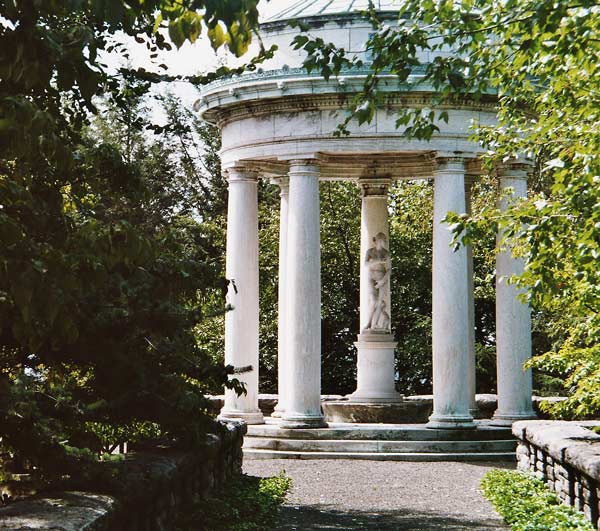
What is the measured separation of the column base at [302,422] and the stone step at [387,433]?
0.15 metres

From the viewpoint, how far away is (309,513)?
65.8 feet

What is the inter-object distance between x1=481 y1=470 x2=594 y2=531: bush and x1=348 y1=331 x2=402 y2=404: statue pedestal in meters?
9.05

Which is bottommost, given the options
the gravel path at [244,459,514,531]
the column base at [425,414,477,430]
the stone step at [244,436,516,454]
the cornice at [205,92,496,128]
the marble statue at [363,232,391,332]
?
the gravel path at [244,459,514,531]

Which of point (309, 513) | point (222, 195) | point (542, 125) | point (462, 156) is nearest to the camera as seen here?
point (542, 125)

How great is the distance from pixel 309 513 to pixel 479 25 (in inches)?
A: 371

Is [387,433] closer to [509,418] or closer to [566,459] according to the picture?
[509,418]

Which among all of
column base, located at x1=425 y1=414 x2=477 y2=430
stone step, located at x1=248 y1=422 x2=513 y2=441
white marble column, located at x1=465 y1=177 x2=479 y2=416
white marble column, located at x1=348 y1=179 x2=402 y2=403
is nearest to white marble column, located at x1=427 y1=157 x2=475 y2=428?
column base, located at x1=425 y1=414 x2=477 y2=430

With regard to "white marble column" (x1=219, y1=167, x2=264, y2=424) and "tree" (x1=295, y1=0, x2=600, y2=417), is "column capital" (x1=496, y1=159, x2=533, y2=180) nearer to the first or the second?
"white marble column" (x1=219, y1=167, x2=264, y2=424)

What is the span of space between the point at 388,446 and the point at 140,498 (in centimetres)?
1640

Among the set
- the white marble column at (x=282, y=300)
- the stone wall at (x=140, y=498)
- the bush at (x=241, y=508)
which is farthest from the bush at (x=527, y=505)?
the white marble column at (x=282, y=300)

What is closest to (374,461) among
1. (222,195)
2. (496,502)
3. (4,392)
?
(496,502)

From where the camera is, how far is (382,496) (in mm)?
22406

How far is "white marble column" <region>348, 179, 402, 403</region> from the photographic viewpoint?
34.2m

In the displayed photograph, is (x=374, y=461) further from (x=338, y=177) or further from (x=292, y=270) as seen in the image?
(x=338, y=177)
